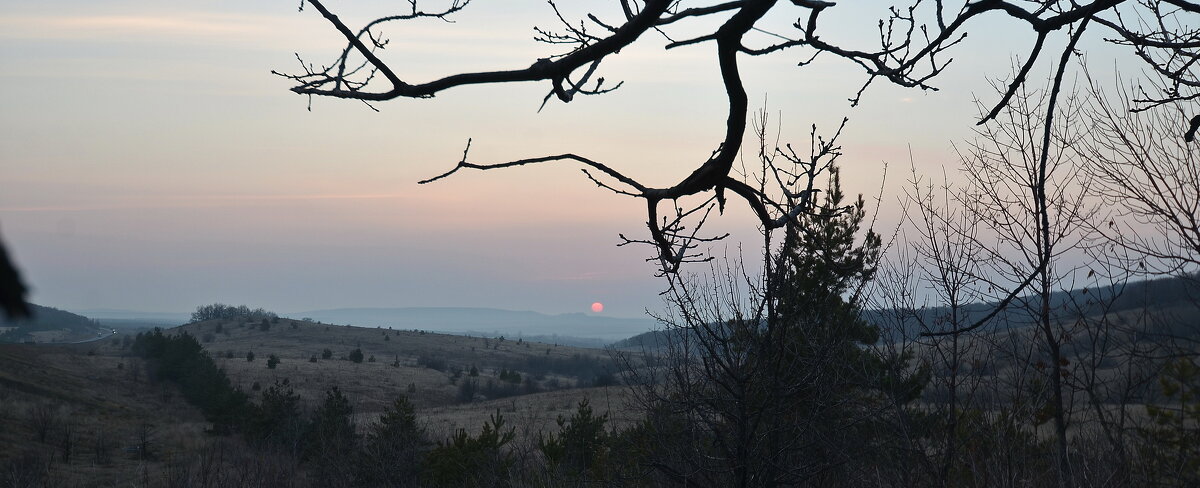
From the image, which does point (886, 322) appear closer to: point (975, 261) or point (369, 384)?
point (975, 261)

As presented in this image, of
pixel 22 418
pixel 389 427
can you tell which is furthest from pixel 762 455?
pixel 22 418

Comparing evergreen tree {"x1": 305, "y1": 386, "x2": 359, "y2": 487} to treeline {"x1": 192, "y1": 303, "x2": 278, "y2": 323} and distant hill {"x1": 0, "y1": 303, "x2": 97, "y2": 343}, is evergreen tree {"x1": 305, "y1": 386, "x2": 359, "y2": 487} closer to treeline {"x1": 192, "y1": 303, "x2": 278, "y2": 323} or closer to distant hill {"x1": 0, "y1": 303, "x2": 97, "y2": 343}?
distant hill {"x1": 0, "y1": 303, "x2": 97, "y2": 343}

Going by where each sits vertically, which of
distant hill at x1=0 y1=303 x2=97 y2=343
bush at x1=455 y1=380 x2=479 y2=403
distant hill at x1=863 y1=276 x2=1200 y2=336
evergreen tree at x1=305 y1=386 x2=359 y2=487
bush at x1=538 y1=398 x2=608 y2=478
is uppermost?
distant hill at x1=863 y1=276 x2=1200 y2=336

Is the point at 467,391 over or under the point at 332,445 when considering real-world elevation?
under

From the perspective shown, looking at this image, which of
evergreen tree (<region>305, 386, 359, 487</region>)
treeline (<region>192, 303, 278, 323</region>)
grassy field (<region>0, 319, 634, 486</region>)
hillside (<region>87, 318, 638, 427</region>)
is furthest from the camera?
treeline (<region>192, 303, 278, 323</region>)

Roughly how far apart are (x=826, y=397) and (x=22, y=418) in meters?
31.1

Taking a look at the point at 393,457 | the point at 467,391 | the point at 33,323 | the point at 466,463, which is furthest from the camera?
the point at 467,391

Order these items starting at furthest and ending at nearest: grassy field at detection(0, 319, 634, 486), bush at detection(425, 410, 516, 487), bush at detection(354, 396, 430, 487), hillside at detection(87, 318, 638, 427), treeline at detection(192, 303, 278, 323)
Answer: treeline at detection(192, 303, 278, 323)
hillside at detection(87, 318, 638, 427)
grassy field at detection(0, 319, 634, 486)
bush at detection(354, 396, 430, 487)
bush at detection(425, 410, 516, 487)

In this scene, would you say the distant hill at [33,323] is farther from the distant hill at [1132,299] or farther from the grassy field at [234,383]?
the grassy field at [234,383]

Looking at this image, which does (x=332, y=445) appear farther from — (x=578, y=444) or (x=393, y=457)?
(x=578, y=444)

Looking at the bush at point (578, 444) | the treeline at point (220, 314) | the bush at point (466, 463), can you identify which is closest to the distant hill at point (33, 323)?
the bush at point (578, 444)

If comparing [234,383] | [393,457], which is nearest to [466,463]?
[393,457]

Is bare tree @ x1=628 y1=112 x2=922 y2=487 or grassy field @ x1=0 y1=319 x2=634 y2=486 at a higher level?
bare tree @ x1=628 y1=112 x2=922 y2=487

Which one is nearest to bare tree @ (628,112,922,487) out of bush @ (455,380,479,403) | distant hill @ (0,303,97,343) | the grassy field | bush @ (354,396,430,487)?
the grassy field
